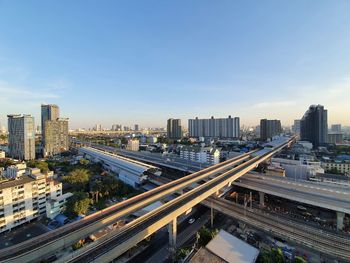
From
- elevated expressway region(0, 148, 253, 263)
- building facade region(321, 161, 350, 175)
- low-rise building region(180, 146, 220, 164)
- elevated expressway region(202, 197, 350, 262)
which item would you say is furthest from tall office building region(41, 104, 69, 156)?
building facade region(321, 161, 350, 175)

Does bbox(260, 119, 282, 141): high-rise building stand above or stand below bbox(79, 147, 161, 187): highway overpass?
above

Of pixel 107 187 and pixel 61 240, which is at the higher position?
pixel 61 240

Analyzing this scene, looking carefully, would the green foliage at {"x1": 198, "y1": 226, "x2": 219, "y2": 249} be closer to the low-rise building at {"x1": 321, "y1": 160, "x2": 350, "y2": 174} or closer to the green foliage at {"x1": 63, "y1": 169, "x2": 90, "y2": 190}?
the green foliage at {"x1": 63, "y1": 169, "x2": 90, "y2": 190}

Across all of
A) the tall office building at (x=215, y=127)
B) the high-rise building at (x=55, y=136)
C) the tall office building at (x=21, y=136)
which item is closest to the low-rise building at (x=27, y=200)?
the tall office building at (x=21, y=136)

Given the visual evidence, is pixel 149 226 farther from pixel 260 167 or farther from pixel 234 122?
pixel 234 122

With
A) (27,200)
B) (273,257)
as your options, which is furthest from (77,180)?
(273,257)

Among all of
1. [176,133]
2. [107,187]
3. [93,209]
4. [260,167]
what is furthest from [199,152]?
[176,133]

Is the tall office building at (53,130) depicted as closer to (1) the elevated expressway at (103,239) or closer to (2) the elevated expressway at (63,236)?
(1) the elevated expressway at (103,239)
